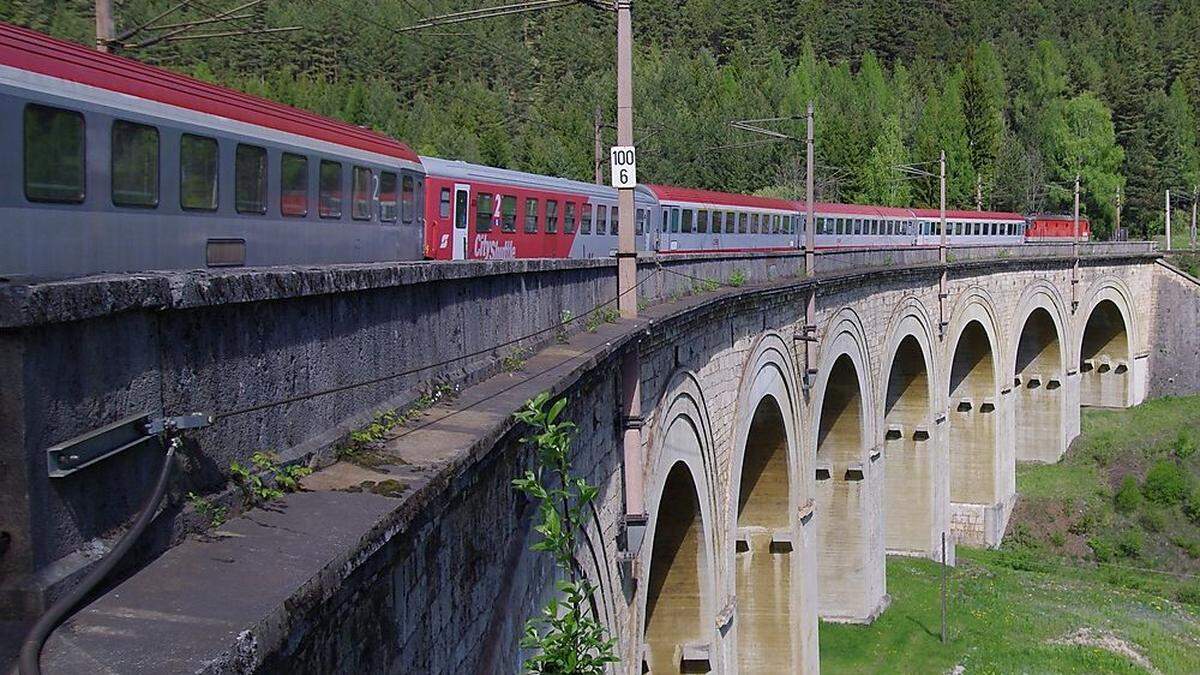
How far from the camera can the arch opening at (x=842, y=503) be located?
28.3 meters

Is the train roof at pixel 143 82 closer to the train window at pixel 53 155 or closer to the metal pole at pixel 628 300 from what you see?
the train window at pixel 53 155

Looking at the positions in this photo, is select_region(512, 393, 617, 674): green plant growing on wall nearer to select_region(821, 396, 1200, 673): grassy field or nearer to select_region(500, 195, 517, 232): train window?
select_region(500, 195, 517, 232): train window

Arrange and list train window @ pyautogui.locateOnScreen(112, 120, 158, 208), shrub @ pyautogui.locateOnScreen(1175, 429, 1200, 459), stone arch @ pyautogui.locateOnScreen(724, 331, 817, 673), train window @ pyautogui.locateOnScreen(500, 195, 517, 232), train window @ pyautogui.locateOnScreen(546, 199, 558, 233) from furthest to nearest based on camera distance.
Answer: shrub @ pyautogui.locateOnScreen(1175, 429, 1200, 459), stone arch @ pyautogui.locateOnScreen(724, 331, 817, 673), train window @ pyautogui.locateOnScreen(546, 199, 558, 233), train window @ pyautogui.locateOnScreen(500, 195, 517, 232), train window @ pyautogui.locateOnScreen(112, 120, 158, 208)

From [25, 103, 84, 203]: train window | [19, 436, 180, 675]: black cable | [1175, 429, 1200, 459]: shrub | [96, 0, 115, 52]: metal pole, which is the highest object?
[96, 0, 115, 52]: metal pole

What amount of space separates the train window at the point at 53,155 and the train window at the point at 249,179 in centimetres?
263

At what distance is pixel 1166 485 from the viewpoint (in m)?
41.2

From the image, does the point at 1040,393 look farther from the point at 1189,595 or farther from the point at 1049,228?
the point at 1049,228

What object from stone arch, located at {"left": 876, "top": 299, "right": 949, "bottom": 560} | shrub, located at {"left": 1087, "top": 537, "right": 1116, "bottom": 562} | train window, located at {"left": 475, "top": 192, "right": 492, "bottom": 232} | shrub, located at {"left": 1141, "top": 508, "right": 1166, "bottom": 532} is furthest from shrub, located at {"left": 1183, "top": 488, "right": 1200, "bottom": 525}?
train window, located at {"left": 475, "top": 192, "right": 492, "bottom": 232}

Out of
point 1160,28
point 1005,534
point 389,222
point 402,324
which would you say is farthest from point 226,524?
point 1160,28

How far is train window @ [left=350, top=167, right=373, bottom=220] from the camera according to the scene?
1412cm

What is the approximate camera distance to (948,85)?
319 ft

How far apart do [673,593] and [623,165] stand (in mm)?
7457

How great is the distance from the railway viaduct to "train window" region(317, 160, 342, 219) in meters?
3.18

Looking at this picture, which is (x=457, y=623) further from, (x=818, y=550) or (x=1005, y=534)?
(x=1005, y=534)
